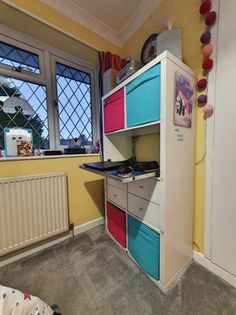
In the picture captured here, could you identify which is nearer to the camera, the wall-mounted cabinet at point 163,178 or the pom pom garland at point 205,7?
the wall-mounted cabinet at point 163,178

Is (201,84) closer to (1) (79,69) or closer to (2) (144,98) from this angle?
(2) (144,98)

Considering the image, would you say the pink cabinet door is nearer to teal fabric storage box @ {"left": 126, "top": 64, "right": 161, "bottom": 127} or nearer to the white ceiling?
teal fabric storage box @ {"left": 126, "top": 64, "right": 161, "bottom": 127}

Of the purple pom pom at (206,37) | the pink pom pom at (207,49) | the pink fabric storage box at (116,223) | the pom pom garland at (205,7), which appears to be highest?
the pom pom garland at (205,7)

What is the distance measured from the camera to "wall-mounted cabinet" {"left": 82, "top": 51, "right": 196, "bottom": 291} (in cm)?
103

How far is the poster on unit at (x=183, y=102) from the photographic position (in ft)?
3.51

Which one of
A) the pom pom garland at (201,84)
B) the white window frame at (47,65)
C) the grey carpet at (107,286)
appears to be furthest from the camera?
the white window frame at (47,65)

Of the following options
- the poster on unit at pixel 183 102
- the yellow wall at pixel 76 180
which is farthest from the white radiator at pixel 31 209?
the poster on unit at pixel 183 102

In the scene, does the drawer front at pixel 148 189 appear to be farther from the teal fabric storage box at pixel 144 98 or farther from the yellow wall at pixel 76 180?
the yellow wall at pixel 76 180

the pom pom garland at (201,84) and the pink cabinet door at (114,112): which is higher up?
the pom pom garland at (201,84)

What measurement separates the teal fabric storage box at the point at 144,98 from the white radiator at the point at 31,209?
982mm

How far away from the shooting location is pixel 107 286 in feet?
3.77

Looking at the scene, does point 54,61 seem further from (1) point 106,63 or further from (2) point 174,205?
(2) point 174,205

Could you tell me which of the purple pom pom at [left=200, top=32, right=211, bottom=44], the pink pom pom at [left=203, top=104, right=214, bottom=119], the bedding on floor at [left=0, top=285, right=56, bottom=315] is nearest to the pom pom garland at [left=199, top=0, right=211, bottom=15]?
the purple pom pom at [left=200, top=32, right=211, bottom=44]

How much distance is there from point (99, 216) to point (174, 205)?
1.23 m
